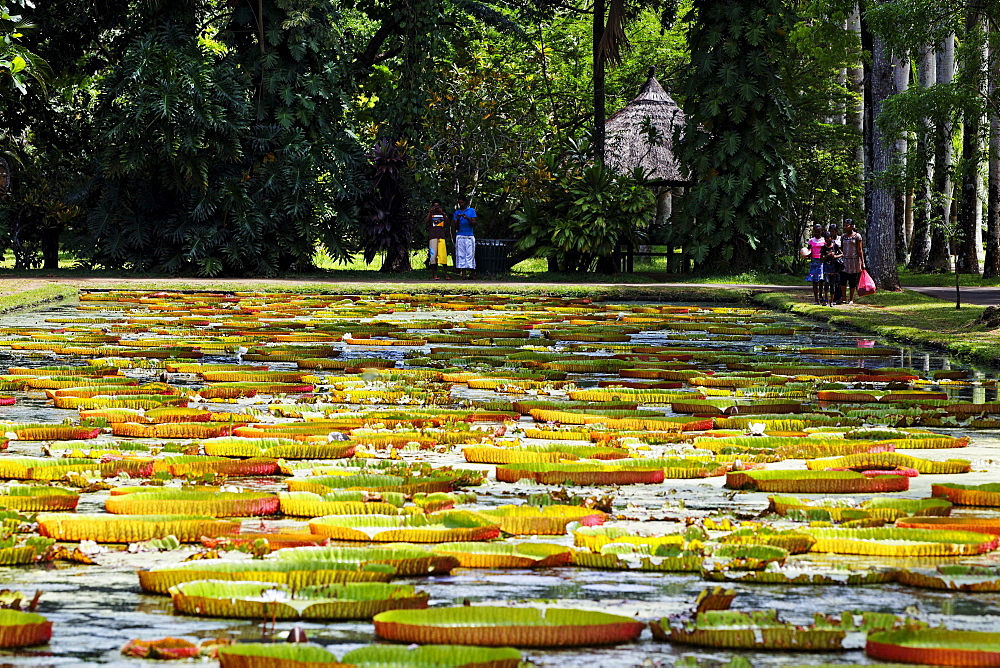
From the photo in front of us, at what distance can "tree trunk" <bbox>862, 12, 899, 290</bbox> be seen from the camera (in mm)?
19031

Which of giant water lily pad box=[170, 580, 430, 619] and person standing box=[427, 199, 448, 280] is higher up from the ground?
person standing box=[427, 199, 448, 280]

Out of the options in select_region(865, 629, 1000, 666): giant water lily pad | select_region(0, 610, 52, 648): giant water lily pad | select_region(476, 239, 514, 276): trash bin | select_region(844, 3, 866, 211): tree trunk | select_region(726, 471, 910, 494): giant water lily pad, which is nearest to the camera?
select_region(865, 629, 1000, 666): giant water lily pad

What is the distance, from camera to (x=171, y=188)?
25.1m

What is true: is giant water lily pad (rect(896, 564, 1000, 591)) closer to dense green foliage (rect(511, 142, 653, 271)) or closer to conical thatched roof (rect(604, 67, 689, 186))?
dense green foliage (rect(511, 142, 653, 271))

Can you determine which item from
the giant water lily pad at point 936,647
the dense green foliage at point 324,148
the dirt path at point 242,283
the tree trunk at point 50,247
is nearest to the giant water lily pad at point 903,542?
the giant water lily pad at point 936,647

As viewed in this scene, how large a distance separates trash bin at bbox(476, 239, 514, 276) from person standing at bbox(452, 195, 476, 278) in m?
0.68

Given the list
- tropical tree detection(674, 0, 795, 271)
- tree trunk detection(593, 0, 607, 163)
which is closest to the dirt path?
tropical tree detection(674, 0, 795, 271)

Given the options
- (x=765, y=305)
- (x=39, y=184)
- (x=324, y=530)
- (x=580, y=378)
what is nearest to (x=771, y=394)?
(x=580, y=378)

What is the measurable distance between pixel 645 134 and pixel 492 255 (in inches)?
271

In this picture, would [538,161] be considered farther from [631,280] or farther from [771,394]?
[771,394]

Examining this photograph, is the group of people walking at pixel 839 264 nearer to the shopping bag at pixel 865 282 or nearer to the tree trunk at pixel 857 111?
the shopping bag at pixel 865 282

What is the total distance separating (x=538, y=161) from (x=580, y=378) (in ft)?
59.7

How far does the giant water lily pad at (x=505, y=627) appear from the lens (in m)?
2.60

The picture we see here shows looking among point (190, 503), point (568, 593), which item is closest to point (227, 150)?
point (190, 503)
